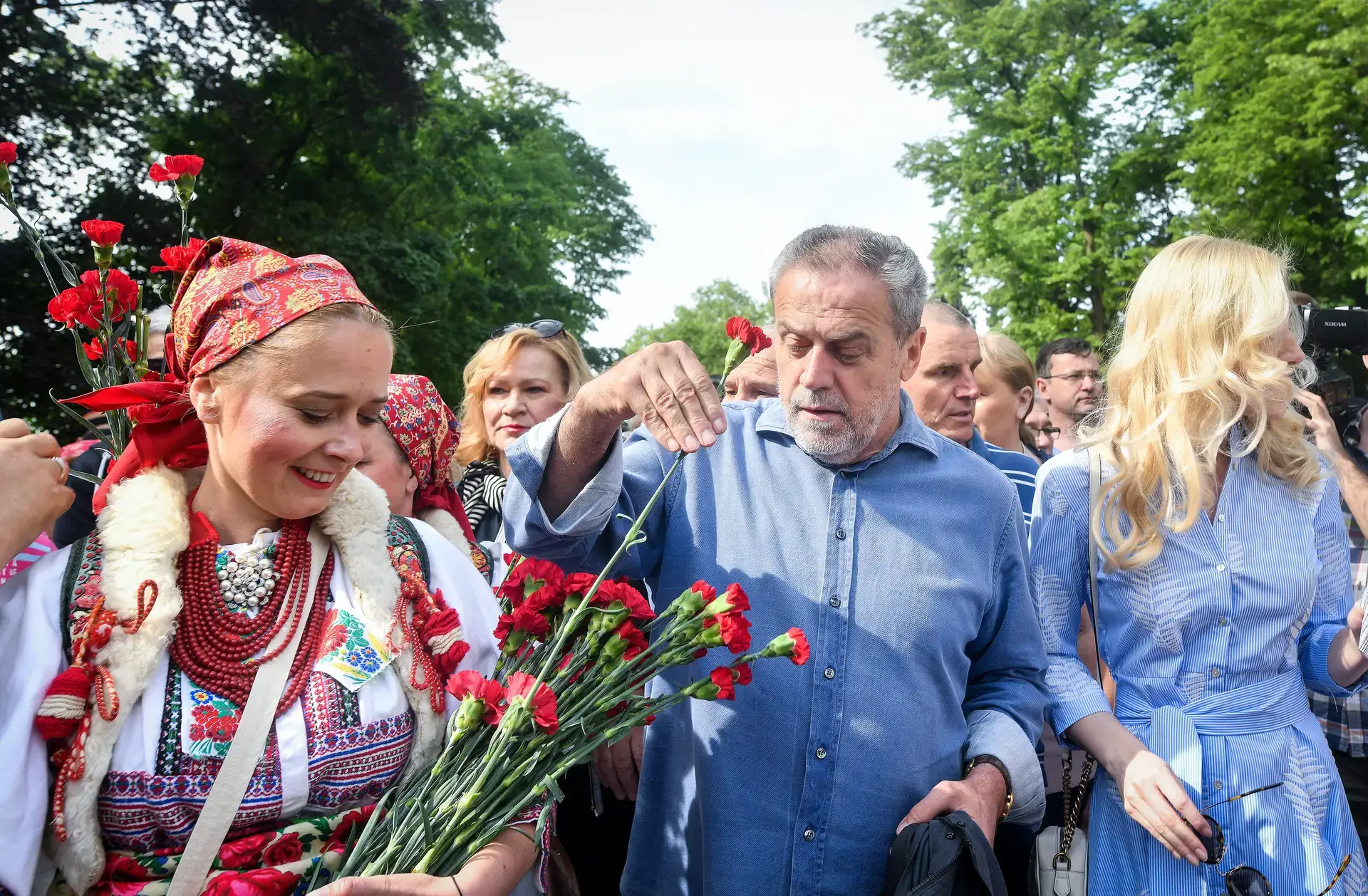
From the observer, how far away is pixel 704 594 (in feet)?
6.48

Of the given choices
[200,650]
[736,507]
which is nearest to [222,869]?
[200,650]

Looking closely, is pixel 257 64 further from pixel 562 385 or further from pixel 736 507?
pixel 736 507

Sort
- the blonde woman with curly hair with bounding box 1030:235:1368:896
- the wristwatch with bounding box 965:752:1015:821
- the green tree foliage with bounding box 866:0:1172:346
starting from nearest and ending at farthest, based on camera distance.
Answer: the wristwatch with bounding box 965:752:1015:821 < the blonde woman with curly hair with bounding box 1030:235:1368:896 < the green tree foliage with bounding box 866:0:1172:346

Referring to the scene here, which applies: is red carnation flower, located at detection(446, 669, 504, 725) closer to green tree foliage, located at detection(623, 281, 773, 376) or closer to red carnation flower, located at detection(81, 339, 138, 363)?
red carnation flower, located at detection(81, 339, 138, 363)

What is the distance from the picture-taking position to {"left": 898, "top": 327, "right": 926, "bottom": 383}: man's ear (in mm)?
2717

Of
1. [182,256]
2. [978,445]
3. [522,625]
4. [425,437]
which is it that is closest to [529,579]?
[522,625]

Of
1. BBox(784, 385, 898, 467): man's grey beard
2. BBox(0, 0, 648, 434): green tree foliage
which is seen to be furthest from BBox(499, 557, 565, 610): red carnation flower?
BBox(0, 0, 648, 434): green tree foliage

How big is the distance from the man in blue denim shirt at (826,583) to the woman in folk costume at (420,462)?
3.53 ft

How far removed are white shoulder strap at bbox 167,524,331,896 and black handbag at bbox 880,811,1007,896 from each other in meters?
1.20

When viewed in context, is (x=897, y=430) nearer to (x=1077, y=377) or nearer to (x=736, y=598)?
(x=736, y=598)

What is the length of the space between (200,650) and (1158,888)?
7.00ft

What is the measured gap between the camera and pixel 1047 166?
22.6 m

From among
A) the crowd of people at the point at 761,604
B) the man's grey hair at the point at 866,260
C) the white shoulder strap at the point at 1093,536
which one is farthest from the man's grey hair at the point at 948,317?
the man's grey hair at the point at 866,260

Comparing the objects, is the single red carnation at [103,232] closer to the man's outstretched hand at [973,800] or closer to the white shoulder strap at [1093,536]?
the man's outstretched hand at [973,800]
